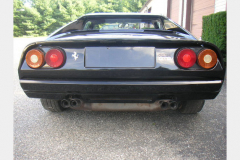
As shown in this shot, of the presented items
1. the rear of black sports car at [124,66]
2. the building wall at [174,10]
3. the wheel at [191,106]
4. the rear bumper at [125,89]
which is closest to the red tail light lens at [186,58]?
the rear of black sports car at [124,66]

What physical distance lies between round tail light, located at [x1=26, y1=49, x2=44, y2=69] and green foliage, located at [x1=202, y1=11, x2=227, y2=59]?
445 centimetres

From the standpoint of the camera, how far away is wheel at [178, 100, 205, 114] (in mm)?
2389

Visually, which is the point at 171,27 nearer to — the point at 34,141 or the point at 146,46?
the point at 146,46

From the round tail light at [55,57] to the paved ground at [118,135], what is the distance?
2.61 feet

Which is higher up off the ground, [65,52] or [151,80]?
[65,52]

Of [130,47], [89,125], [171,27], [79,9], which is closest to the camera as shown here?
[130,47]

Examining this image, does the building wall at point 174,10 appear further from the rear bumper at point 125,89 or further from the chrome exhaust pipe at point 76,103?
the chrome exhaust pipe at point 76,103

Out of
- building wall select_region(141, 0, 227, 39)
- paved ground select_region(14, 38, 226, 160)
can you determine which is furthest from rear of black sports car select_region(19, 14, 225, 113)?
building wall select_region(141, 0, 227, 39)

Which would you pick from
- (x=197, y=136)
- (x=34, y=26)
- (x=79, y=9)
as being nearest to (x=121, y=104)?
(x=197, y=136)

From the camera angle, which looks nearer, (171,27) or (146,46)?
(146,46)

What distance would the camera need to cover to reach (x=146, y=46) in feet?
5.74

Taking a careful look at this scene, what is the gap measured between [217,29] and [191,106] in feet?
11.1

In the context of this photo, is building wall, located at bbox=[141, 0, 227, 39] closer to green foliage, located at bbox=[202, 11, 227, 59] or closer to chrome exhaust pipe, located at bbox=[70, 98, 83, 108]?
green foliage, located at bbox=[202, 11, 227, 59]

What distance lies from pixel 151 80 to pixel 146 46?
31cm
